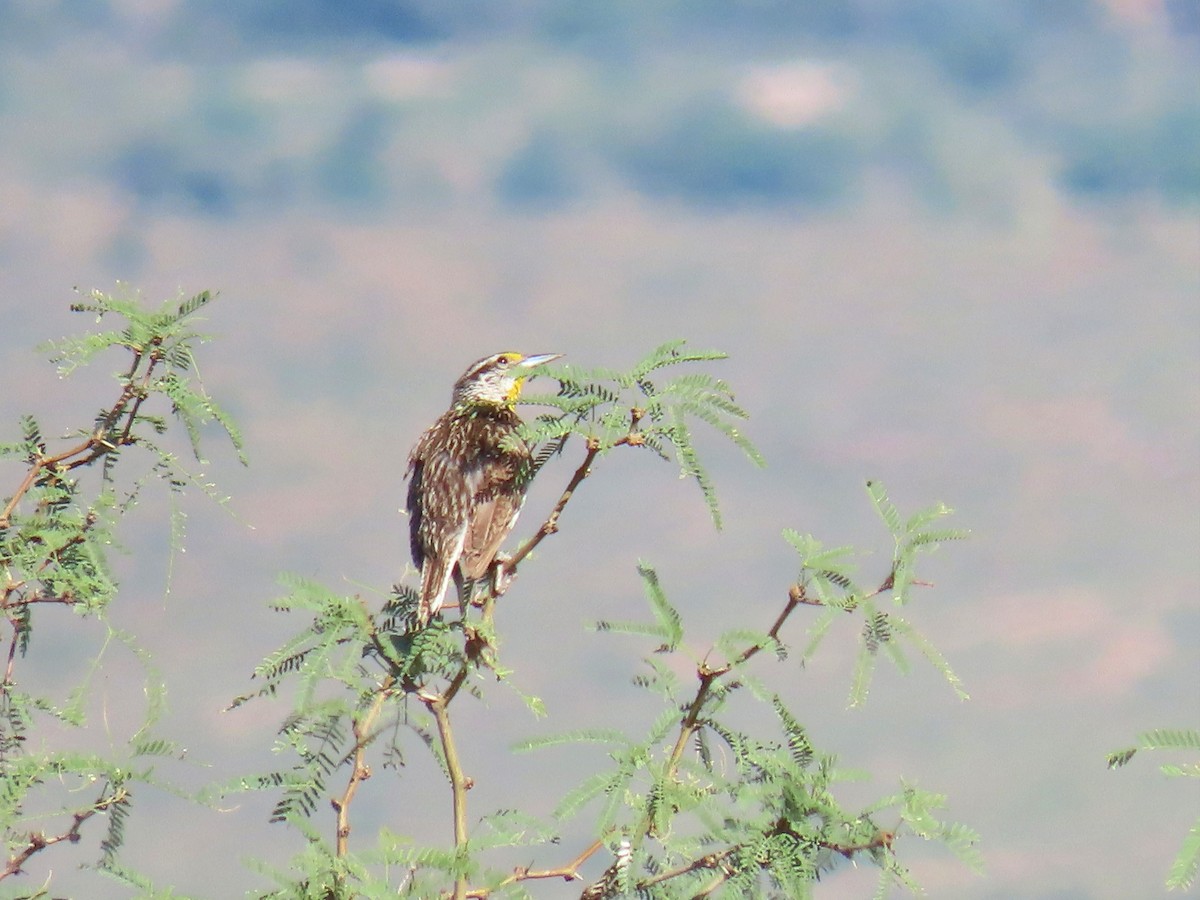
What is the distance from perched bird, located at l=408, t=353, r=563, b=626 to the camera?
24.4 ft

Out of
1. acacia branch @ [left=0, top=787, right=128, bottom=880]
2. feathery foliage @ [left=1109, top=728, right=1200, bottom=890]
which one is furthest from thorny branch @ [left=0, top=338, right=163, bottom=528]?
feathery foliage @ [left=1109, top=728, right=1200, bottom=890]

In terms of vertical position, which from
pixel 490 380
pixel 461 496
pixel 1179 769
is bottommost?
pixel 1179 769

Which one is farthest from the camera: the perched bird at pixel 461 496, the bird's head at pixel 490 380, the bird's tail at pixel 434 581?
the bird's head at pixel 490 380

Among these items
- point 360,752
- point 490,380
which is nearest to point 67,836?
point 360,752

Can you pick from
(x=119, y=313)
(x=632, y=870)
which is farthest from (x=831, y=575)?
(x=119, y=313)

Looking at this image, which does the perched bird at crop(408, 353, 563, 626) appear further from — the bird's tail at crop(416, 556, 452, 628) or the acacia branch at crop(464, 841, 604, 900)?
the acacia branch at crop(464, 841, 604, 900)

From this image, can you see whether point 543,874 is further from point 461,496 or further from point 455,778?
point 461,496

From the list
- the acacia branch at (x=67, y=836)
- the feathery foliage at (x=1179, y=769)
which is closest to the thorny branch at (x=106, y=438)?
the acacia branch at (x=67, y=836)

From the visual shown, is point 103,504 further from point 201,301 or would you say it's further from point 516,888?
point 516,888

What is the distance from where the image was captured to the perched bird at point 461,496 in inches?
293

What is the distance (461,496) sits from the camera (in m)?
7.81

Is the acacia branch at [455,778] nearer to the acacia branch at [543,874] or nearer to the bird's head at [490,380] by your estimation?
the acacia branch at [543,874]

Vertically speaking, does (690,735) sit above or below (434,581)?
below

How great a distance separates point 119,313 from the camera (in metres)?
5.35
